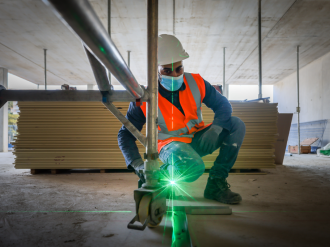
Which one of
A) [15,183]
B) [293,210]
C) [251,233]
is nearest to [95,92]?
[251,233]

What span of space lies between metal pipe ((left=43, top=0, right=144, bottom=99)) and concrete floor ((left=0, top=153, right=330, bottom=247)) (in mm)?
969

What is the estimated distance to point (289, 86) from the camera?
13.2m

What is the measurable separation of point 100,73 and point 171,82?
0.92 meters

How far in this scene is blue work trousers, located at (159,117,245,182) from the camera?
6.17ft

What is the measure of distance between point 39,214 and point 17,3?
629 centimetres

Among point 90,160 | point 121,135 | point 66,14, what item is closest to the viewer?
point 66,14

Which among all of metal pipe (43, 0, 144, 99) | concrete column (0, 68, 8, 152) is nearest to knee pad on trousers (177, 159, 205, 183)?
metal pipe (43, 0, 144, 99)

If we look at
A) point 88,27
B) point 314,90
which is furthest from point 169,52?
point 314,90

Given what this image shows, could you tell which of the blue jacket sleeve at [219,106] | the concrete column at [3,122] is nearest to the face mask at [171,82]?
the blue jacket sleeve at [219,106]

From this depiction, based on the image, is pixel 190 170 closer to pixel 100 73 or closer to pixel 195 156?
pixel 195 156

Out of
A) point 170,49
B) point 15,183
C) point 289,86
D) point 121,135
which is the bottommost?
point 15,183

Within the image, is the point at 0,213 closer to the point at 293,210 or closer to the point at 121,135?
the point at 121,135

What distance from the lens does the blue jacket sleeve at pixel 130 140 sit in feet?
6.00

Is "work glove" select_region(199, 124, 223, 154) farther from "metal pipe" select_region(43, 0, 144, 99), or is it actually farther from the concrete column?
the concrete column
